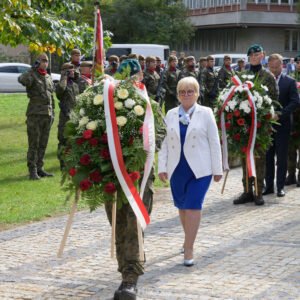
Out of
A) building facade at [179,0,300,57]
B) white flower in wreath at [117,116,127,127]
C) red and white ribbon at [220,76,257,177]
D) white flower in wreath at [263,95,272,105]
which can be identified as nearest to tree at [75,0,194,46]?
building facade at [179,0,300,57]

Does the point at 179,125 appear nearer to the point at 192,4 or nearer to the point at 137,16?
the point at 137,16

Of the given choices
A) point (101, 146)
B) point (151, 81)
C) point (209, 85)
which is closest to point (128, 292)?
point (101, 146)

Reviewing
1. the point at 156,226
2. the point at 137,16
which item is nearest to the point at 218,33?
the point at 137,16

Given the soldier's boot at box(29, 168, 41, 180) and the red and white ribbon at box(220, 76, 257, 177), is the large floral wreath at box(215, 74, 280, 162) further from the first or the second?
the soldier's boot at box(29, 168, 41, 180)

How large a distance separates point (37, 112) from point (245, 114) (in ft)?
15.3

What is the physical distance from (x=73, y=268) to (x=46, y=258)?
558 mm

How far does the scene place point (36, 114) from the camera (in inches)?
575

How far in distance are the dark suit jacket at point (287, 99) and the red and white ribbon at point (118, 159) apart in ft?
19.3

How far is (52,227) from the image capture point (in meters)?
10.2

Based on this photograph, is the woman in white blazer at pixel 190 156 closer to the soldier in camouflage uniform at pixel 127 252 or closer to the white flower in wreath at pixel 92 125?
the soldier in camouflage uniform at pixel 127 252

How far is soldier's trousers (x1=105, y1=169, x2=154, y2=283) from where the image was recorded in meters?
6.82

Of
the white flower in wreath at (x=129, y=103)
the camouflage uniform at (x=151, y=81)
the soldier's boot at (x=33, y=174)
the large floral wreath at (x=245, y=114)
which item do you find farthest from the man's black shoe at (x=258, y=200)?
the camouflage uniform at (x=151, y=81)

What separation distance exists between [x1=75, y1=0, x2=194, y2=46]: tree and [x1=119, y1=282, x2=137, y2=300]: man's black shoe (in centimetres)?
5693

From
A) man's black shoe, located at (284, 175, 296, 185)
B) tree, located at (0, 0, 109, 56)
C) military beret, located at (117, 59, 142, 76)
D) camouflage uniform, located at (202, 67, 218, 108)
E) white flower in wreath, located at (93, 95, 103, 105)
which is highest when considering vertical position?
tree, located at (0, 0, 109, 56)
